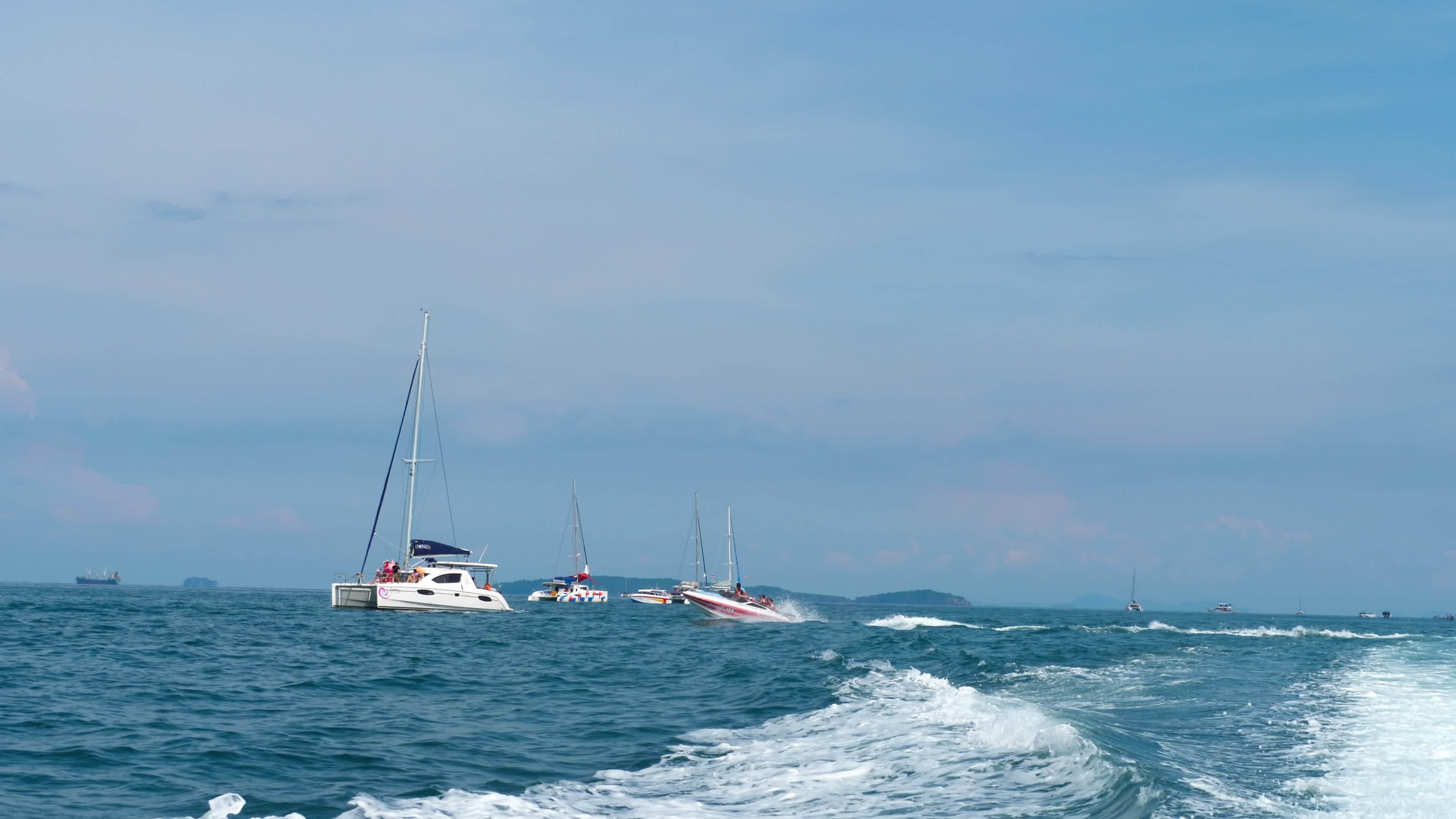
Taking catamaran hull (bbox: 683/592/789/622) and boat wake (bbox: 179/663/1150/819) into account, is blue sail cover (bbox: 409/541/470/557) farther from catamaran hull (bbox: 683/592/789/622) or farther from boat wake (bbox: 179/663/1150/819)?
boat wake (bbox: 179/663/1150/819)

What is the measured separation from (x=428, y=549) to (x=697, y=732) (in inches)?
2015

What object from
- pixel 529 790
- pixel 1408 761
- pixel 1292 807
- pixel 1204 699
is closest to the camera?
pixel 1292 807

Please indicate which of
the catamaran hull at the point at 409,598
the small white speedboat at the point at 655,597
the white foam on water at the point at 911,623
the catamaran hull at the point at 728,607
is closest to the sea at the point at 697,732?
the catamaran hull at the point at 409,598

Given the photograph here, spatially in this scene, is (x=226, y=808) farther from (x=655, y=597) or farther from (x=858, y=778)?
(x=655, y=597)

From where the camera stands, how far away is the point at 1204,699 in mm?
26078

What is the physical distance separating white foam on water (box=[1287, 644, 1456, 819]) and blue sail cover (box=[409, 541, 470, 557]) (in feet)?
168

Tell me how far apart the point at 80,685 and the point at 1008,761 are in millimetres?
19246

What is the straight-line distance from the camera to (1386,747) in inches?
709

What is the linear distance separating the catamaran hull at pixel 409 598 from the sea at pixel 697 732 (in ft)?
67.7

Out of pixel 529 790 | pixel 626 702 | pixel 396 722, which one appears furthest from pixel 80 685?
pixel 529 790

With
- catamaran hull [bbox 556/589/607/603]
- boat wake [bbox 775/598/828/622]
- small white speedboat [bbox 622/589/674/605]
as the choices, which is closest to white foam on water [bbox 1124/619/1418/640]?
boat wake [bbox 775/598/828/622]

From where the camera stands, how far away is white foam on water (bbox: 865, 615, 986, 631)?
7519 centimetres

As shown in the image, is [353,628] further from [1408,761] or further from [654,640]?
[1408,761]

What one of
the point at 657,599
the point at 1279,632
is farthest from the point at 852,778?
the point at 657,599
